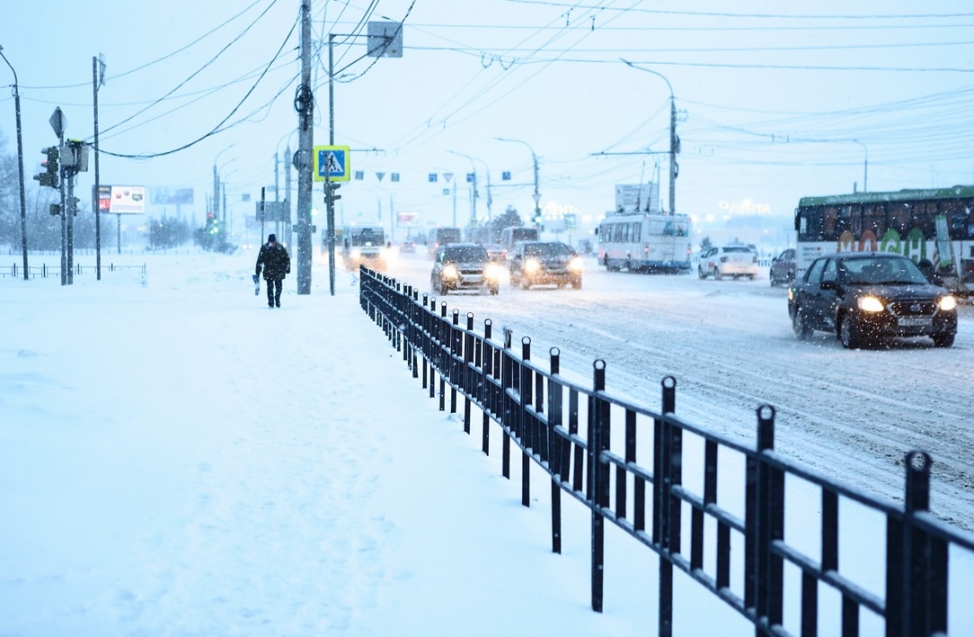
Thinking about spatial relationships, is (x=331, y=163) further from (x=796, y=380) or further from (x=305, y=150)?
(x=796, y=380)

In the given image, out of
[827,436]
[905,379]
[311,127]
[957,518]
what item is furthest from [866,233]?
[957,518]

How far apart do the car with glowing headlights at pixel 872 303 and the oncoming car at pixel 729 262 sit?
1182 inches

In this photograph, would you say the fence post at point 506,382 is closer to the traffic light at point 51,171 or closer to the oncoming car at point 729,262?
the traffic light at point 51,171

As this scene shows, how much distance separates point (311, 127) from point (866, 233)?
17.5m

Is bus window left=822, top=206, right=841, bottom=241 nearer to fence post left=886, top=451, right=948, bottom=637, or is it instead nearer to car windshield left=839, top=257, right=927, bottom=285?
car windshield left=839, top=257, right=927, bottom=285

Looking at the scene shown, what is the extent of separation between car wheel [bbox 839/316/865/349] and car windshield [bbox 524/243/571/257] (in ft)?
69.6


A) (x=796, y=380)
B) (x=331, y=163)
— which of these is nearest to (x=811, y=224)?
(x=331, y=163)

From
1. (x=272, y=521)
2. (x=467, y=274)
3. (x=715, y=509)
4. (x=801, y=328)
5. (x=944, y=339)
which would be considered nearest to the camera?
(x=715, y=509)

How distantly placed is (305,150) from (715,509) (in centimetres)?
2777

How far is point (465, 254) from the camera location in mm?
36844

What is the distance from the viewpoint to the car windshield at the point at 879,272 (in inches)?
738

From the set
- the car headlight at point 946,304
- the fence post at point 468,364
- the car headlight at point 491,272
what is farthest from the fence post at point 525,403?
the car headlight at point 491,272

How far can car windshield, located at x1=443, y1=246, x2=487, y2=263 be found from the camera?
3650 cm

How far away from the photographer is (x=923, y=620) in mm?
2795
